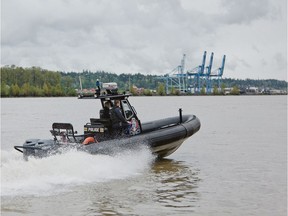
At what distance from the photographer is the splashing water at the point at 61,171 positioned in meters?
9.40

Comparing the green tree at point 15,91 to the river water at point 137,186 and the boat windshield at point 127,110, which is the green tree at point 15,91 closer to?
the river water at point 137,186

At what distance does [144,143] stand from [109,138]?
889 mm

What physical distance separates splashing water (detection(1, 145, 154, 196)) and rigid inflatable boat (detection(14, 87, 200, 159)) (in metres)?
0.19

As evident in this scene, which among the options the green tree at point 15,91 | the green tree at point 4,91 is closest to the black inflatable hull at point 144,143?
the green tree at point 15,91

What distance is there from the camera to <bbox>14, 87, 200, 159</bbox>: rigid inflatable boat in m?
11.0

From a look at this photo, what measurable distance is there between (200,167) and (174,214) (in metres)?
5.32

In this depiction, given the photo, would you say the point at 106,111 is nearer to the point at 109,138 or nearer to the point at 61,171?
the point at 109,138

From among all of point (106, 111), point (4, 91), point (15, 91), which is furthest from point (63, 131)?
point (4, 91)

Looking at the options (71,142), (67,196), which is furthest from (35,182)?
(71,142)

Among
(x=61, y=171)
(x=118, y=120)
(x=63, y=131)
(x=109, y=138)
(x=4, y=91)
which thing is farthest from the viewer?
(x=4, y=91)

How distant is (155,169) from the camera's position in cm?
1253

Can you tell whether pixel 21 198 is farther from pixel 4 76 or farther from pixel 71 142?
pixel 4 76

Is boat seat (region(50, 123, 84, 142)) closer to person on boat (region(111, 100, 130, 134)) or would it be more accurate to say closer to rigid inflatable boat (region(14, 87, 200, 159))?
rigid inflatable boat (region(14, 87, 200, 159))

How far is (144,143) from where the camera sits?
40.6 ft
